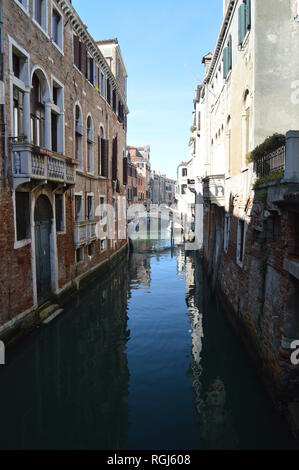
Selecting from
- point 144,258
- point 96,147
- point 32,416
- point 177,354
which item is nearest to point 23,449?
point 32,416

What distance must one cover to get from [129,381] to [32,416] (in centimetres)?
191

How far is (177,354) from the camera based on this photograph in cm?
803

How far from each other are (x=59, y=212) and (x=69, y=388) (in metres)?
6.27

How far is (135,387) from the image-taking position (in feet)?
21.3

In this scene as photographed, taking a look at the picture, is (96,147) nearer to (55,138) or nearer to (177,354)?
(55,138)

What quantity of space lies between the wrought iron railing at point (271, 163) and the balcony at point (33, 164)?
5061 millimetres

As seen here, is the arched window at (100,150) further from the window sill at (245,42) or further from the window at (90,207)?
the window sill at (245,42)

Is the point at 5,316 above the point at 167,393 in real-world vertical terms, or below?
above

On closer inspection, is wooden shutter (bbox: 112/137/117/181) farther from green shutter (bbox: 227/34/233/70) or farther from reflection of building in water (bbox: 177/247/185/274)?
green shutter (bbox: 227/34/233/70)

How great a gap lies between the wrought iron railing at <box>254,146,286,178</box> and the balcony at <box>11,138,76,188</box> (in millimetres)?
5061

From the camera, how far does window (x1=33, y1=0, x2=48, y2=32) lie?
31.0 ft

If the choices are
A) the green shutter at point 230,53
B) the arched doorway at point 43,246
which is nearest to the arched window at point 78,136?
the arched doorway at point 43,246

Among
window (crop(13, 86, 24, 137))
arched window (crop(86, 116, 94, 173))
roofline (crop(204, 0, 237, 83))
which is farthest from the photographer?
arched window (crop(86, 116, 94, 173))

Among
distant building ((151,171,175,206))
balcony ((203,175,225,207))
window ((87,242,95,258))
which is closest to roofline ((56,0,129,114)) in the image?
balcony ((203,175,225,207))
